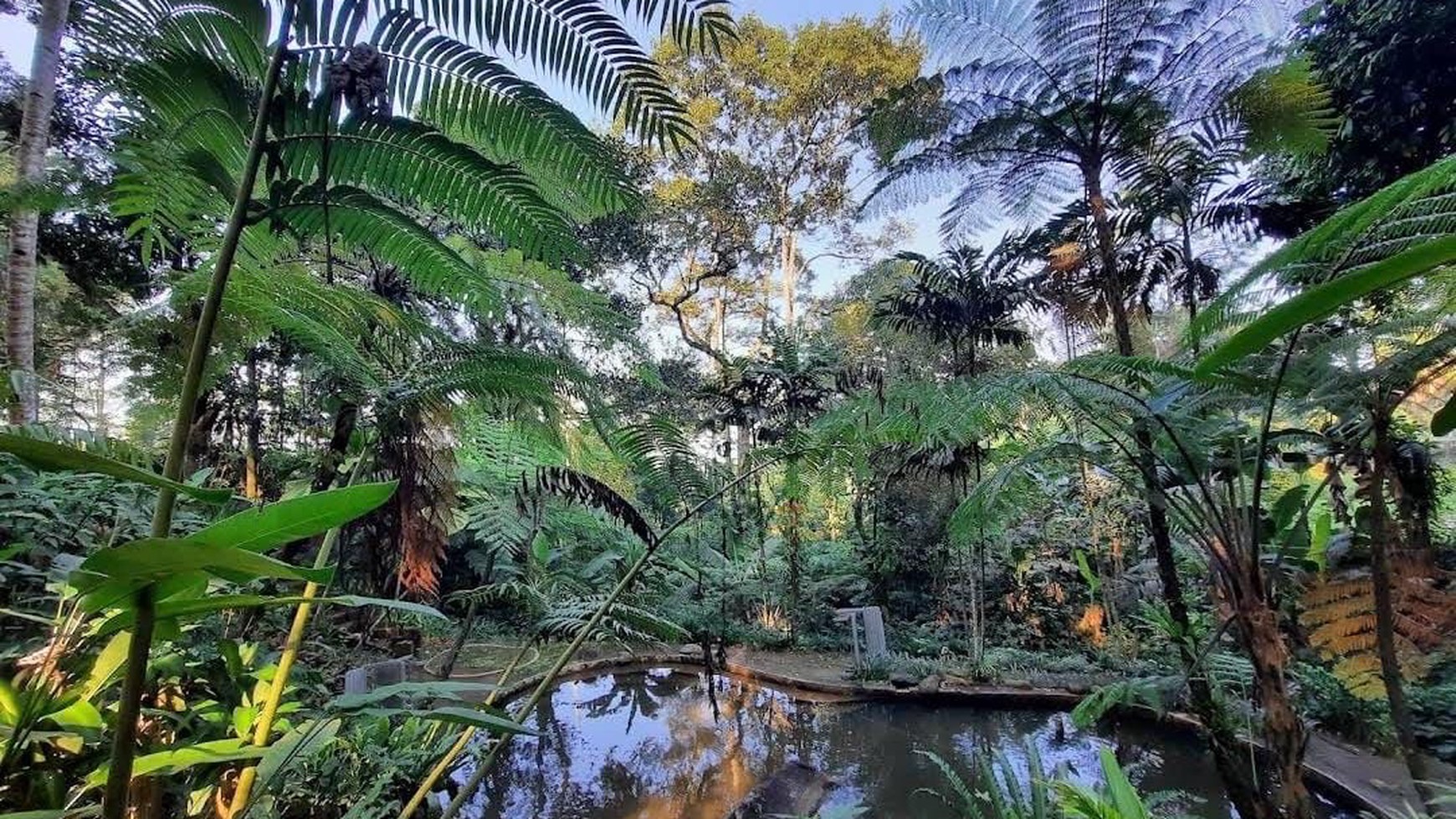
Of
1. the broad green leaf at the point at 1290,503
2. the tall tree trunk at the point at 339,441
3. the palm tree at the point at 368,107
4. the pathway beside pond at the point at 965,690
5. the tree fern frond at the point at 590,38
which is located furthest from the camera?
the pathway beside pond at the point at 965,690

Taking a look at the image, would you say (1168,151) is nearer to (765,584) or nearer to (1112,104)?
(1112,104)

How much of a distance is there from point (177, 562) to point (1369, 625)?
3517mm

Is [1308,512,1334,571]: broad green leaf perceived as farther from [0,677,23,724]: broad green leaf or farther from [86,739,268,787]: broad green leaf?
[0,677,23,724]: broad green leaf

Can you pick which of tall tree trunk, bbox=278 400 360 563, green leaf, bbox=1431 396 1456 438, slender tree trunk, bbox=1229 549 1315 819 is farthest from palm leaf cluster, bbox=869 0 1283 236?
tall tree trunk, bbox=278 400 360 563

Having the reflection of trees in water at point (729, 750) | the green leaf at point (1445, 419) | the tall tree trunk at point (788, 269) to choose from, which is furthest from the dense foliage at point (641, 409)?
the tall tree trunk at point (788, 269)

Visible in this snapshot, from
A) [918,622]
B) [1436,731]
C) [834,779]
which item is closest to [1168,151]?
[1436,731]

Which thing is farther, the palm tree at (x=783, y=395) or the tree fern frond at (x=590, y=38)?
the palm tree at (x=783, y=395)

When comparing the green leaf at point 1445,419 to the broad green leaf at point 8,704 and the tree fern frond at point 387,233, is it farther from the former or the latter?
the broad green leaf at point 8,704

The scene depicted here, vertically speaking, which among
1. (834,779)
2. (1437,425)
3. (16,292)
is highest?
(16,292)

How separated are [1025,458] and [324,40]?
6.62ft

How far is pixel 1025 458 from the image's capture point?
1981 millimetres

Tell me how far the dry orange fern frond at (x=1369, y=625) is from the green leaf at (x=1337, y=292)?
2328 mm

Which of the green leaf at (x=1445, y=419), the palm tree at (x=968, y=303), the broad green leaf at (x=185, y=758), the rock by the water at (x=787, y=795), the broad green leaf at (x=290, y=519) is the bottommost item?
the rock by the water at (x=787, y=795)

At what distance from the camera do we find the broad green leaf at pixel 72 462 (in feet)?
1.15
